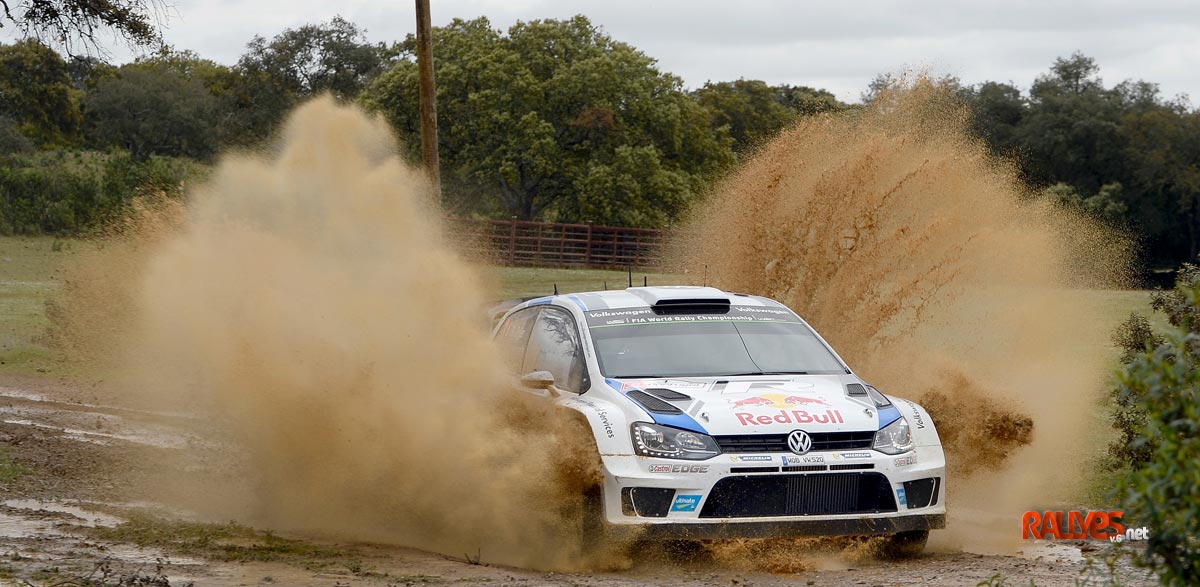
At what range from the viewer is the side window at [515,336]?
9430mm

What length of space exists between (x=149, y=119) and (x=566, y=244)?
2868 centimetres

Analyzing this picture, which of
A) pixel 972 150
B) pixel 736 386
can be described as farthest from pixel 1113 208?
pixel 736 386

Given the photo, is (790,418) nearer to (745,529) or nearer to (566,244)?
(745,529)

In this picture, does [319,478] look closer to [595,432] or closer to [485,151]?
[595,432]

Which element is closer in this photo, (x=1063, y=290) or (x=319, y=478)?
(x=319, y=478)

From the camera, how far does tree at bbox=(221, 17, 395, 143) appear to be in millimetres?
68188

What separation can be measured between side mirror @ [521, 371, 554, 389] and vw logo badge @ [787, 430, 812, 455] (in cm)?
165

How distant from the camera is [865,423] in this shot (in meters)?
7.51

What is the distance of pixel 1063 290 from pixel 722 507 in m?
8.66

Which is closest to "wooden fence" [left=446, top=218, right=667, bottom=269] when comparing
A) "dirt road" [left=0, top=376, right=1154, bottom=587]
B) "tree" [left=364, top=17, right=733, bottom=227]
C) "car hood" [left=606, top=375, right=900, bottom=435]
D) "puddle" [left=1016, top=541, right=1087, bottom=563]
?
"tree" [left=364, top=17, right=733, bottom=227]

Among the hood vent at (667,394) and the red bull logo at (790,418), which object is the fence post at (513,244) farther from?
the red bull logo at (790,418)

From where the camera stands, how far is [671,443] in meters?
7.33

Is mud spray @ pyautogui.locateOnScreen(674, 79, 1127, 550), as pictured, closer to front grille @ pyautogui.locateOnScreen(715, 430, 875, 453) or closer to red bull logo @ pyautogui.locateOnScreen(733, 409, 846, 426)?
red bull logo @ pyautogui.locateOnScreen(733, 409, 846, 426)

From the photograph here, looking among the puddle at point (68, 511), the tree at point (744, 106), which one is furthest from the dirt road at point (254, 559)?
the tree at point (744, 106)
